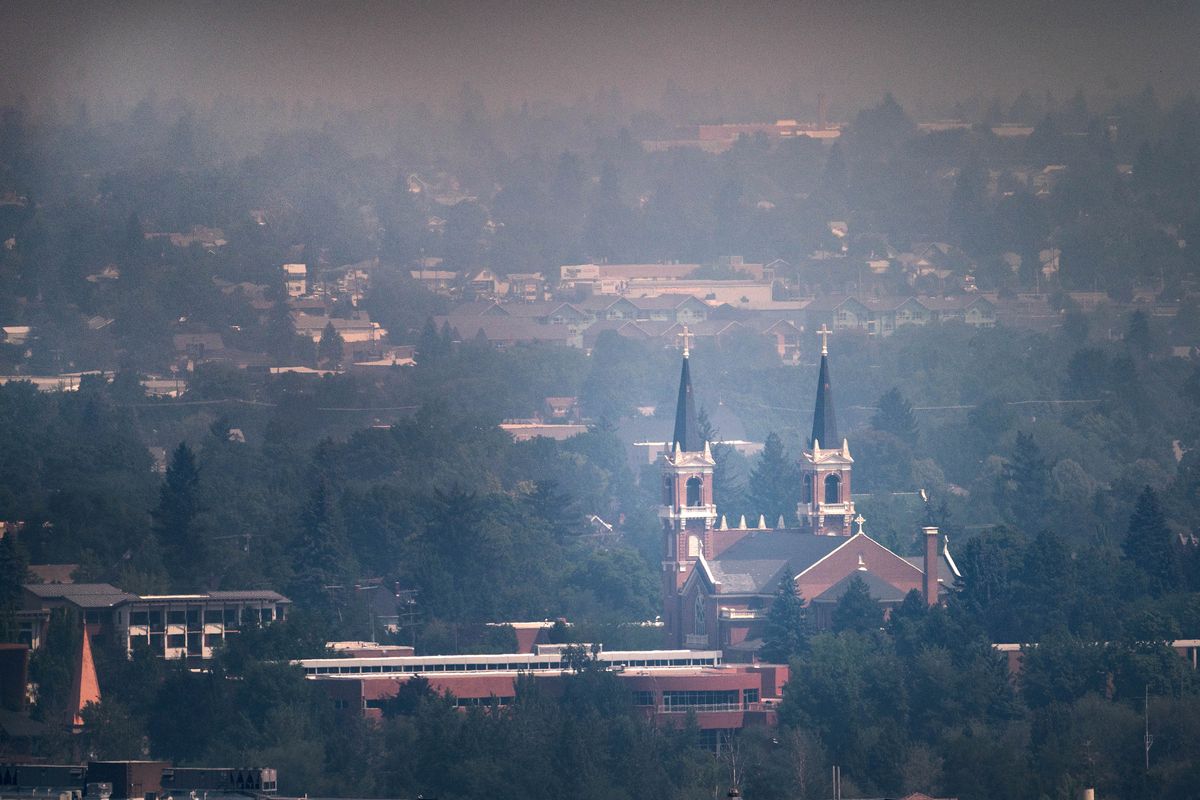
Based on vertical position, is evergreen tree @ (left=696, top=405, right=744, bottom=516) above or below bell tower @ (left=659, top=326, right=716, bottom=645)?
above

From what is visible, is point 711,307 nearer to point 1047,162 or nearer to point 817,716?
point 1047,162

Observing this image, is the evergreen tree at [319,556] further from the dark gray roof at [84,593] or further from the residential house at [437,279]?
the residential house at [437,279]

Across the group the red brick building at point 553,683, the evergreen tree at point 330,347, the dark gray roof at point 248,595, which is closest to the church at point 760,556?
the red brick building at point 553,683

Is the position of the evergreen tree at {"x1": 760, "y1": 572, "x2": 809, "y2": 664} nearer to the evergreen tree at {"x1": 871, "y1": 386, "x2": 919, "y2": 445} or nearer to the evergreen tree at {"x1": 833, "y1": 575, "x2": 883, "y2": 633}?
the evergreen tree at {"x1": 833, "y1": 575, "x2": 883, "y2": 633}

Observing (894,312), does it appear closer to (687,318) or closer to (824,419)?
Answer: (687,318)

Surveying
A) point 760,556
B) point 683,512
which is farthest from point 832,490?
point 683,512

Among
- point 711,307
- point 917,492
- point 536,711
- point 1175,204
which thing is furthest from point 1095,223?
point 536,711

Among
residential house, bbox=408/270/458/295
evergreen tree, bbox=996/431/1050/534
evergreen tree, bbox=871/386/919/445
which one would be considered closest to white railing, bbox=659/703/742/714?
evergreen tree, bbox=996/431/1050/534
